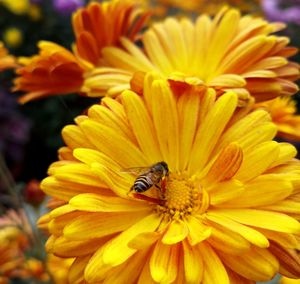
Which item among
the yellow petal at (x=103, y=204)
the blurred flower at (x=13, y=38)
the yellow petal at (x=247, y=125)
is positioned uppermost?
the blurred flower at (x=13, y=38)

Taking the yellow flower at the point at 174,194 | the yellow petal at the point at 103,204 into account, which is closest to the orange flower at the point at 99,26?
the yellow flower at the point at 174,194

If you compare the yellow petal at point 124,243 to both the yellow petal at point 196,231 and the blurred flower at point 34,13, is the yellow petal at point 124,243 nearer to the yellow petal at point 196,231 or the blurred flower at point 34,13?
the yellow petal at point 196,231

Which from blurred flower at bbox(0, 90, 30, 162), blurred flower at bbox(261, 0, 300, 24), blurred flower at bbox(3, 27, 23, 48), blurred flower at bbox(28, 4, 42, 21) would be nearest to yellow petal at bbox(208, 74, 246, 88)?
blurred flower at bbox(261, 0, 300, 24)

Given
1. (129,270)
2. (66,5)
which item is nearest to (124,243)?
(129,270)

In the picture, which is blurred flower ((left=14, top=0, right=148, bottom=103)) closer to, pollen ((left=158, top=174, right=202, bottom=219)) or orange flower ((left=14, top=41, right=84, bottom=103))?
orange flower ((left=14, top=41, right=84, bottom=103))

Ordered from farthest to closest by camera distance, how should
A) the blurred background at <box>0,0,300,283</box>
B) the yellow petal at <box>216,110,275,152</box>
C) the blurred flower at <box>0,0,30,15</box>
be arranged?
the blurred flower at <box>0,0,30,15</box> → the blurred background at <box>0,0,300,283</box> → the yellow petal at <box>216,110,275,152</box>

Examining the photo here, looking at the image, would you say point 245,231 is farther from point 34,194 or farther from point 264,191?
point 34,194

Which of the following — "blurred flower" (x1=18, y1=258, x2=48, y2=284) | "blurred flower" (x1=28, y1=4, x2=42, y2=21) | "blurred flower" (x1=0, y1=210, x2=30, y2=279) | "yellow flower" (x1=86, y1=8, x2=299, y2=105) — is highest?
"blurred flower" (x1=28, y1=4, x2=42, y2=21)
